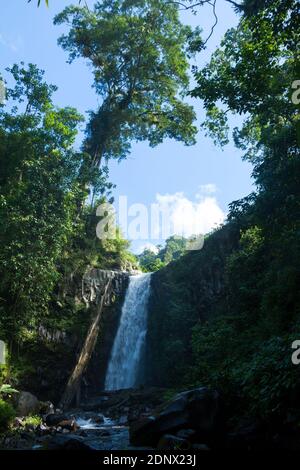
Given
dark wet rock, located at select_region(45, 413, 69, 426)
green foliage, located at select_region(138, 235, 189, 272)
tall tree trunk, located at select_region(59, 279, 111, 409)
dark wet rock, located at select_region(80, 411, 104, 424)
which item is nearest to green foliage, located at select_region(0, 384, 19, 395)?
dark wet rock, located at select_region(45, 413, 69, 426)

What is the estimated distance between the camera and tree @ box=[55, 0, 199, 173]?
2644 centimetres

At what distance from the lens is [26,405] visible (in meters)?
14.9

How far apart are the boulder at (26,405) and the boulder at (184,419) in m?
7.09

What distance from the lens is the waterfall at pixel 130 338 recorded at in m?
22.2

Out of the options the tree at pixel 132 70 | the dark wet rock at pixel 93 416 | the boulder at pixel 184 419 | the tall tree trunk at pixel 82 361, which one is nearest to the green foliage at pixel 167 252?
the tree at pixel 132 70

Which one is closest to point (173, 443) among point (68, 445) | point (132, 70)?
point (68, 445)

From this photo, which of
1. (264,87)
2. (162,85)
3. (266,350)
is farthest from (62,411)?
(162,85)

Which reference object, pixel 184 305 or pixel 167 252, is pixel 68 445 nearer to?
pixel 184 305

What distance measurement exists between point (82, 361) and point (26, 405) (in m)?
5.34

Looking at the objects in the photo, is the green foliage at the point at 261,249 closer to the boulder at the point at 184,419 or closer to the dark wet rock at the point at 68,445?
the boulder at the point at 184,419
